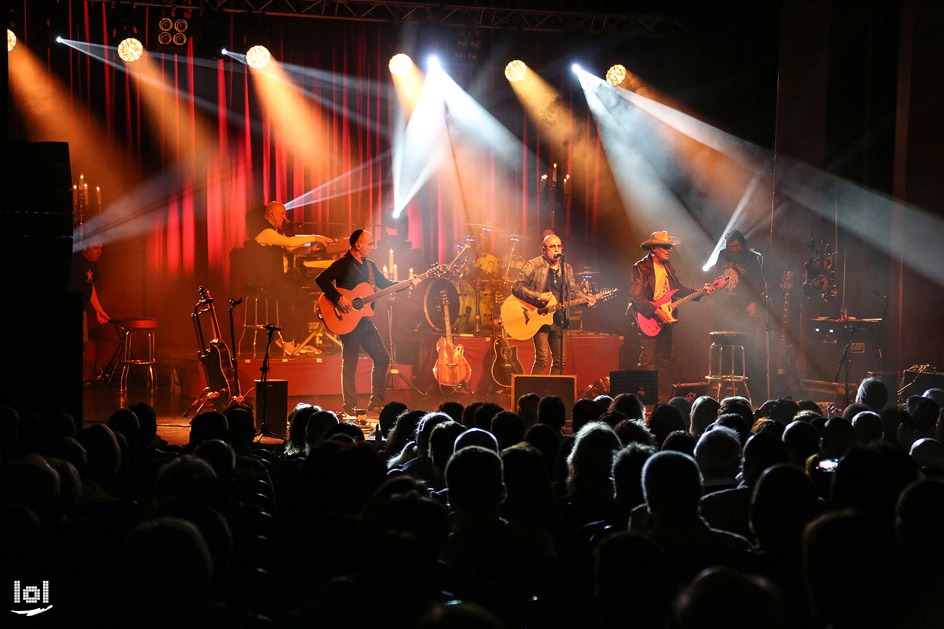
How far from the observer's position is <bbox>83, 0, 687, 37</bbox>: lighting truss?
12.1m

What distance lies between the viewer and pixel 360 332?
8.67 m

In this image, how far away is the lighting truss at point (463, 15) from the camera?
1210 centimetres

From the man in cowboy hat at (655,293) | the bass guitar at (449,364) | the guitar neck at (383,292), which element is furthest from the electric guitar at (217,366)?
the man in cowboy hat at (655,293)

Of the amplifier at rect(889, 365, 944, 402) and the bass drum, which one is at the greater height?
the bass drum

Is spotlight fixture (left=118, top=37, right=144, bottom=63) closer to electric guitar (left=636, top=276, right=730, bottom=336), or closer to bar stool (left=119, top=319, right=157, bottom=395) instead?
bar stool (left=119, top=319, right=157, bottom=395)

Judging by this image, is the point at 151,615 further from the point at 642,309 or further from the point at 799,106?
the point at 799,106

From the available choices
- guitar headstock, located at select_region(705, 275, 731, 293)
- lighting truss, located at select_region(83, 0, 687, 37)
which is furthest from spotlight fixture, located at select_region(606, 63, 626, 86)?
guitar headstock, located at select_region(705, 275, 731, 293)

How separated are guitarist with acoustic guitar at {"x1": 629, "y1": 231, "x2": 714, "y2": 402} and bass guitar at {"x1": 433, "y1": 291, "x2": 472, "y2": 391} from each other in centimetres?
234

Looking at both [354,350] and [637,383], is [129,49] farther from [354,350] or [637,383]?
[637,383]

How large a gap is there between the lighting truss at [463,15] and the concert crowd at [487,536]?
371 inches

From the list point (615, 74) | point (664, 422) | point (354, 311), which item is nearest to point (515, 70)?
point (615, 74)

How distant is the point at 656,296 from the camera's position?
9.61 m

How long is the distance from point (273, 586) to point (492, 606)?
2.26 ft

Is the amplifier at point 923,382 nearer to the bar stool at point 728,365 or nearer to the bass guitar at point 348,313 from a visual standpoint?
the bar stool at point 728,365
